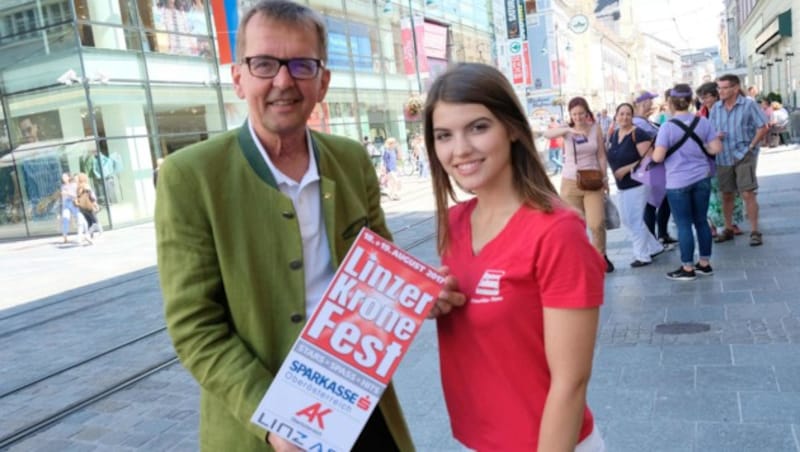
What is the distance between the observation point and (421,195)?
19.4 meters

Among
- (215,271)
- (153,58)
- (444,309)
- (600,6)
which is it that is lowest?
(444,309)

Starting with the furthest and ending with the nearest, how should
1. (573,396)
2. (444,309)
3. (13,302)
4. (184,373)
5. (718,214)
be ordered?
(13,302), (718,214), (184,373), (444,309), (573,396)

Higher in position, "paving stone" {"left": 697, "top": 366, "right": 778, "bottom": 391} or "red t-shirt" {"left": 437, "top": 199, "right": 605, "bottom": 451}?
"red t-shirt" {"left": 437, "top": 199, "right": 605, "bottom": 451}

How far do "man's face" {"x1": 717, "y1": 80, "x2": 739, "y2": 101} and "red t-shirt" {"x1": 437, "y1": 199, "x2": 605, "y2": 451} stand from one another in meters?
6.88

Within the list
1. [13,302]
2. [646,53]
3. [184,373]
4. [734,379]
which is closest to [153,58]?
[13,302]

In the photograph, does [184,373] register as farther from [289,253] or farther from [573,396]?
[573,396]

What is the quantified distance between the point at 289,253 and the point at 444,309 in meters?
0.42

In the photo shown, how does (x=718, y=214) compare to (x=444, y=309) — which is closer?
(x=444, y=309)

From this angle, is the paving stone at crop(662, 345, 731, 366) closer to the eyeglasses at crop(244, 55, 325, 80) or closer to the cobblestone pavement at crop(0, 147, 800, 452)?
the cobblestone pavement at crop(0, 147, 800, 452)

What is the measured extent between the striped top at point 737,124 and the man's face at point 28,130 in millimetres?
17668

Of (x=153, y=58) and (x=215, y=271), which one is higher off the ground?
(x=153, y=58)

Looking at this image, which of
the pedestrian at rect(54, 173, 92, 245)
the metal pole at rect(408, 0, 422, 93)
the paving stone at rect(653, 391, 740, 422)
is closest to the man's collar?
the paving stone at rect(653, 391, 740, 422)

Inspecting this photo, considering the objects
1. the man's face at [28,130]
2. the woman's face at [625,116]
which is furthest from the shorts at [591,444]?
the man's face at [28,130]

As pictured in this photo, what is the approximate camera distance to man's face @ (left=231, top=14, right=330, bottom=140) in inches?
67.0
